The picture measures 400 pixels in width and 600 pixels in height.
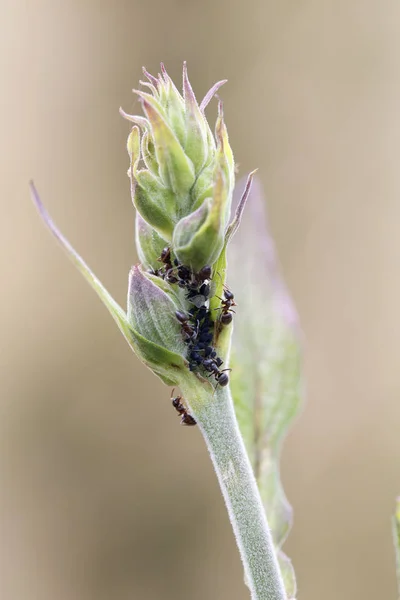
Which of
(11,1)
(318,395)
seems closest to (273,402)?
(318,395)

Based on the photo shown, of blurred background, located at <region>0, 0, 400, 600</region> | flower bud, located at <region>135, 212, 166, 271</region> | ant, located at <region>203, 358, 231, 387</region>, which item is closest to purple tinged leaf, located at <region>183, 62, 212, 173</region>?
flower bud, located at <region>135, 212, 166, 271</region>

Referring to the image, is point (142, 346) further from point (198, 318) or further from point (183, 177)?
point (183, 177)

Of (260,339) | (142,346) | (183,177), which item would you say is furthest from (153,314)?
(260,339)

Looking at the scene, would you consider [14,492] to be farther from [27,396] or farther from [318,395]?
[318,395]

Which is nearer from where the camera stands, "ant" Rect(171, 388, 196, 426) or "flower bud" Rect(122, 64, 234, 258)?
"flower bud" Rect(122, 64, 234, 258)

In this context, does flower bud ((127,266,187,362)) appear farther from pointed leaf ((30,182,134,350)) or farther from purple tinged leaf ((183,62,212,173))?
purple tinged leaf ((183,62,212,173))
